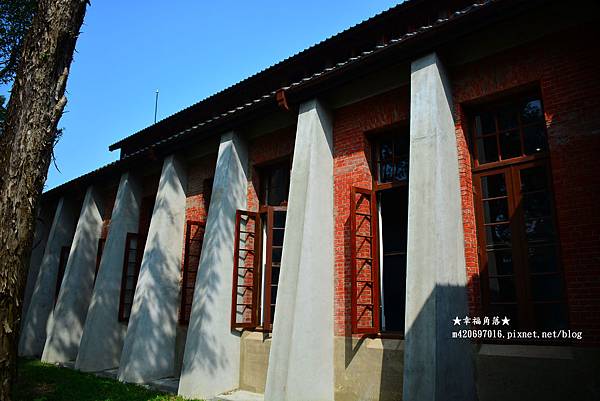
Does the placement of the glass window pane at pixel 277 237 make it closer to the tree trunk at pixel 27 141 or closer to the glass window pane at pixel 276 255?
the glass window pane at pixel 276 255

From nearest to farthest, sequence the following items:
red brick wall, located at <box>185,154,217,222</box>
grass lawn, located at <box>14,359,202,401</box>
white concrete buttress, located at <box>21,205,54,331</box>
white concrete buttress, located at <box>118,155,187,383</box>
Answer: grass lawn, located at <box>14,359,202,401</box>, white concrete buttress, located at <box>118,155,187,383</box>, red brick wall, located at <box>185,154,217,222</box>, white concrete buttress, located at <box>21,205,54,331</box>

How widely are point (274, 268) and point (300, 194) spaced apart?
2073 mm

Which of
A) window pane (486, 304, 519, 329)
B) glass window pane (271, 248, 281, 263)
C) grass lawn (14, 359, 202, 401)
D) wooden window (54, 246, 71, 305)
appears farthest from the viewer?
wooden window (54, 246, 71, 305)

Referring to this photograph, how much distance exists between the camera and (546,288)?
222 inches

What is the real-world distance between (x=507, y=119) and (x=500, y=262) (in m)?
2.02

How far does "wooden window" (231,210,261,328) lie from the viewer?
8.56 meters

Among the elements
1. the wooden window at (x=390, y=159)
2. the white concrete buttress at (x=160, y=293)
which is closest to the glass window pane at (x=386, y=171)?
the wooden window at (x=390, y=159)

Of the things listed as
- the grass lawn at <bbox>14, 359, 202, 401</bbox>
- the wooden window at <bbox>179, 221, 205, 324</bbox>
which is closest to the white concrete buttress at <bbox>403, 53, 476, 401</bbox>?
the grass lawn at <bbox>14, 359, 202, 401</bbox>

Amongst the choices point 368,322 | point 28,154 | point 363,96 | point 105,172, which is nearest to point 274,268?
point 368,322

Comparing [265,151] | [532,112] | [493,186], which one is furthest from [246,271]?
[532,112]

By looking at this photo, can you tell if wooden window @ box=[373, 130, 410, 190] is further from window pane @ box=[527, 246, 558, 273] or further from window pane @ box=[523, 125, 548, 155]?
window pane @ box=[527, 246, 558, 273]

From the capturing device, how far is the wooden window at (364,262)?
6.80 metres

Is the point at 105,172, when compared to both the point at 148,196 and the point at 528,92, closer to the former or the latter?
the point at 148,196

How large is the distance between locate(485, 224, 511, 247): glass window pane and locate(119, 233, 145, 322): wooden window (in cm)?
863
